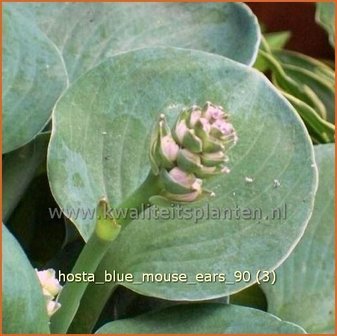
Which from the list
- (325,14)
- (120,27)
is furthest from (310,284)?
(325,14)

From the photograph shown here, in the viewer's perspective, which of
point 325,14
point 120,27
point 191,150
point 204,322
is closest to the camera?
point 191,150

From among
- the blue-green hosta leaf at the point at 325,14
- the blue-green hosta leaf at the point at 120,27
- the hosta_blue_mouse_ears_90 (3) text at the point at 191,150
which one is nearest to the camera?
the hosta_blue_mouse_ears_90 (3) text at the point at 191,150

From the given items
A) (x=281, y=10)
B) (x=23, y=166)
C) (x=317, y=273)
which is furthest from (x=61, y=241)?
(x=281, y=10)

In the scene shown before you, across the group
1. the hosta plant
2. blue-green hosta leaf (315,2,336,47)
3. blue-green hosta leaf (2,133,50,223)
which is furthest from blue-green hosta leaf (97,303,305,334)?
blue-green hosta leaf (315,2,336,47)

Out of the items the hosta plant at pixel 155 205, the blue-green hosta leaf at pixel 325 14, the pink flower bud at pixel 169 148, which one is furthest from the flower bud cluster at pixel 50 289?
the blue-green hosta leaf at pixel 325 14

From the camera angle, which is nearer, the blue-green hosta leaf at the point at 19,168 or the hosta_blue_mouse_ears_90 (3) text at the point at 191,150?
the hosta_blue_mouse_ears_90 (3) text at the point at 191,150

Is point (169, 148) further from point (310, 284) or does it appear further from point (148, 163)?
point (310, 284)

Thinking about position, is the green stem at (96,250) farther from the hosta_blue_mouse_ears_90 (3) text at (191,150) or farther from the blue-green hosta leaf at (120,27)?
the blue-green hosta leaf at (120,27)
